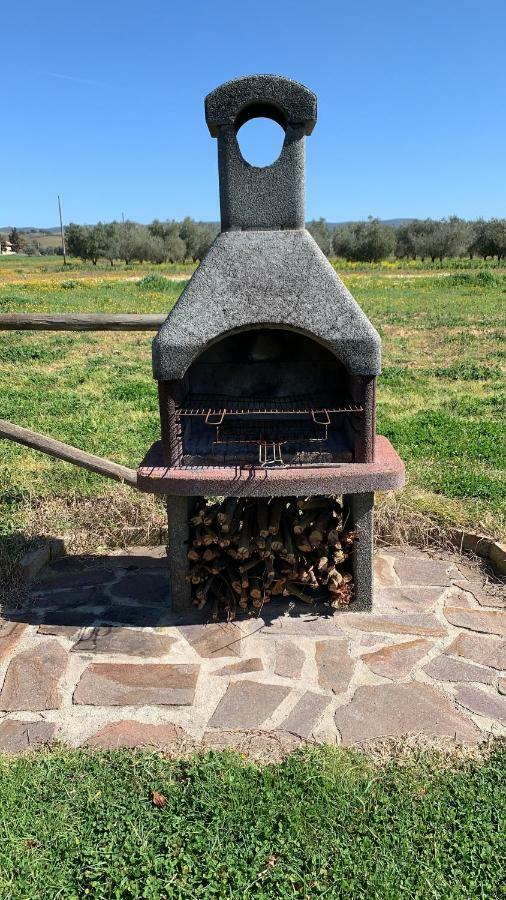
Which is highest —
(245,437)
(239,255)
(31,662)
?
(239,255)

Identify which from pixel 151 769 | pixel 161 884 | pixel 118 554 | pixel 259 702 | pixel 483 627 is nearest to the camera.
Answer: pixel 161 884

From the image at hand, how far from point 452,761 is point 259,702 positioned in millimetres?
952

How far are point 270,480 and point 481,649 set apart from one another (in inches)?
60.2

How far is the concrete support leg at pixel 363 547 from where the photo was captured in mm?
3963

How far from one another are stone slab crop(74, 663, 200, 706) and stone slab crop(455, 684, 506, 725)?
137 centimetres

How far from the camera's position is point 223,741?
119 inches

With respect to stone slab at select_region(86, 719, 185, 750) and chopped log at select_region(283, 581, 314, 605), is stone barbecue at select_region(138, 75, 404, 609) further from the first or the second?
stone slab at select_region(86, 719, 185, 750)

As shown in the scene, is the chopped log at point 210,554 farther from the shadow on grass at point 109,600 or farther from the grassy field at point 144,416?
the grassy field at point 144,416

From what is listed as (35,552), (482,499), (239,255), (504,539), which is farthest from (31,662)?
(482,499)

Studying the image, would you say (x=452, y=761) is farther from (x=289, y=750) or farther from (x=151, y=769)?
(x=151, y=769)

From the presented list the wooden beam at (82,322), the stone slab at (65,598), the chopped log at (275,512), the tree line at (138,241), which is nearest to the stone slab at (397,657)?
the chopped log at (275,512)

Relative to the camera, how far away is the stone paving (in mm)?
3102

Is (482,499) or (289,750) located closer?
(289,750)

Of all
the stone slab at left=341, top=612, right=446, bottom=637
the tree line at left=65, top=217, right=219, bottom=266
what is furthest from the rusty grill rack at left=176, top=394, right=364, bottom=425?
the tree line at left=65, top=217, right=219, bottom=266
